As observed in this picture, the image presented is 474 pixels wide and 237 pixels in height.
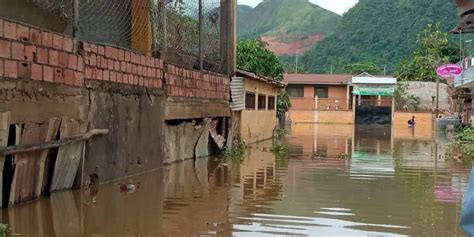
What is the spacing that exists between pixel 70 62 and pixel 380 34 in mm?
81236

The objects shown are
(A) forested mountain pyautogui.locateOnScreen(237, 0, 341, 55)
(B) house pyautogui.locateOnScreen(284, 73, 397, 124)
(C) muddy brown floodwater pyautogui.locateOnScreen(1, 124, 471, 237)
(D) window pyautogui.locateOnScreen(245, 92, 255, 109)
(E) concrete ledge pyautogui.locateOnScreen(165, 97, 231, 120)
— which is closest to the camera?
(C) muddy brown floodwater pyautogui.locateOnScreen(1, 124, 471, 237)

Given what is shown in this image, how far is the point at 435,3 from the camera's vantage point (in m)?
83.2

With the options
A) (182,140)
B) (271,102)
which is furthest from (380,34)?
(182,140)

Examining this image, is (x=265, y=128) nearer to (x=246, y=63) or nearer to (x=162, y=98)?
(x=246, y=63)

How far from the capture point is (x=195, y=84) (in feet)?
50.1

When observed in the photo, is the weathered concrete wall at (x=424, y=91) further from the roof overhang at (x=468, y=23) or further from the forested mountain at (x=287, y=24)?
the forested mountain at (x=287, y=24)

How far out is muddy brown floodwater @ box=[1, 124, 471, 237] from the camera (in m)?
6.93

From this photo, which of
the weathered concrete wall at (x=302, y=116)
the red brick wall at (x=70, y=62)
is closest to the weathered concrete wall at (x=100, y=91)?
the red brick wall at (x=70, y=62)

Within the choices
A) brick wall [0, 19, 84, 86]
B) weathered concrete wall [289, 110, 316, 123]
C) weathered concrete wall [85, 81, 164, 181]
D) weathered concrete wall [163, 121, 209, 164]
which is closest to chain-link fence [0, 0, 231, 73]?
brick wall [0, 19, 84, 86]

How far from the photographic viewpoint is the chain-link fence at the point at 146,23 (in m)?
9.28

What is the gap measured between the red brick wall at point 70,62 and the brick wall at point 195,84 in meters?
0.02

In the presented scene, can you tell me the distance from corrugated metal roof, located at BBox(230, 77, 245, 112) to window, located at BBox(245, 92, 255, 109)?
1.05m

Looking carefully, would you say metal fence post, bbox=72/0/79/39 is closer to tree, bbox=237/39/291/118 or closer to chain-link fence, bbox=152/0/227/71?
chain-link fence, bbox=152/0/227/71

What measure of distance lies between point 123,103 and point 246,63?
815 inches
